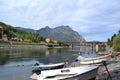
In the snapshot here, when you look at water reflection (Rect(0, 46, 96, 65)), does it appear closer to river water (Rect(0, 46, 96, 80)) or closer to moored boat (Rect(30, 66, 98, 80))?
river water (Rect(0, 46, 96, 80))

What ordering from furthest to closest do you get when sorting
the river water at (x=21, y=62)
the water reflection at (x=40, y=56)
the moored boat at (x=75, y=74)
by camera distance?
the water reflection at (x=40, y=56) < the river water at (x=21, y=62) < the moored boat at (x=75, y=74)

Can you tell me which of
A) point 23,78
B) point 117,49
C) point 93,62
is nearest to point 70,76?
point 23,78

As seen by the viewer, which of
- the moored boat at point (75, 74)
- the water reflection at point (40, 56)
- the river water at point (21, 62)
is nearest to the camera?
the moored boat at point (75, 74)

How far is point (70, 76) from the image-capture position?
28484mm

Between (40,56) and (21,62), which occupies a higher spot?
(40,56)

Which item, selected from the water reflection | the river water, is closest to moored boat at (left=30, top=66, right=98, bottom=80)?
the river water

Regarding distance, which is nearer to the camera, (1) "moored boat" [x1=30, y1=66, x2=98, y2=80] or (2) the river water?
(1) "moored boat" [x1=30, y1=66, x2=98, y2=80]

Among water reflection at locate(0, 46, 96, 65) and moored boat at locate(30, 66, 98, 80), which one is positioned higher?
moored boat at locate(30, 66, 98, 80)

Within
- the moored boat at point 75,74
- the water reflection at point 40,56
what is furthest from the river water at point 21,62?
the moored boat at point 75,74

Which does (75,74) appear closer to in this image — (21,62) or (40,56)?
(21,62)

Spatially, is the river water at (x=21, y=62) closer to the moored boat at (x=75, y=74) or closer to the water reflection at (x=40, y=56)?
the water reflection at (x=40, y=56)

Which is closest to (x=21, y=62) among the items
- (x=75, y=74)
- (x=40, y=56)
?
(x=40, y=56)

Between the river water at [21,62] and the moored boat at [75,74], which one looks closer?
the moored boat at [75,74]

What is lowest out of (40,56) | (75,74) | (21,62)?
(21,62)
